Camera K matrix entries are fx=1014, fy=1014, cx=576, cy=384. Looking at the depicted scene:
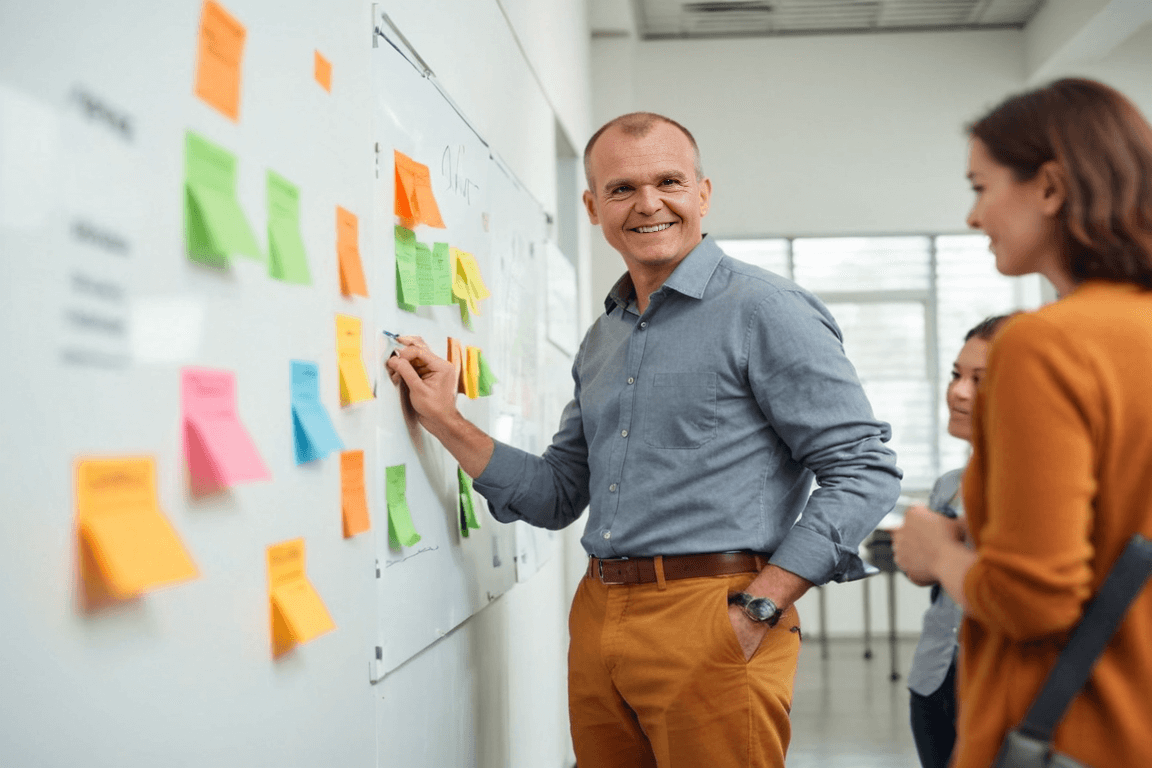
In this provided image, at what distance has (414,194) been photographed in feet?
5.11

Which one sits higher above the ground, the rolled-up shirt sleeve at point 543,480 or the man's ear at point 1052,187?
the man's ear at point 1052,187

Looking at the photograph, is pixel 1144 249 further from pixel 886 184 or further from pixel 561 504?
pixel 886 184

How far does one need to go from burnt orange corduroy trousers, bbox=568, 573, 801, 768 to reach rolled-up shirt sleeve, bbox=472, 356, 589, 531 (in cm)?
27

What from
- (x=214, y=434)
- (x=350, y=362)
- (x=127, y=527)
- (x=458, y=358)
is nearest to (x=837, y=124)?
(x=458, y=358)

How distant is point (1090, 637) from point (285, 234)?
2.86 feet

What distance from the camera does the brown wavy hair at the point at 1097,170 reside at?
34.4 inches

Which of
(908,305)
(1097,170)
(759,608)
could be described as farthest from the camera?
(908,305)

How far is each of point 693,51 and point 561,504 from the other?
4.68m

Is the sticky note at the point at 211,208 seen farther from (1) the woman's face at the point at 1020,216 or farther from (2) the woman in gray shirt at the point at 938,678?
(2) the woman in gray shirt at the point at 938,678

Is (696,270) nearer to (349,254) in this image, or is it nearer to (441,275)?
(441,275)

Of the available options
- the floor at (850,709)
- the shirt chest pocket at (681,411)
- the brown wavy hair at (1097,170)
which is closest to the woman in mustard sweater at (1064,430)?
the brown wavy hair at (1097,170)

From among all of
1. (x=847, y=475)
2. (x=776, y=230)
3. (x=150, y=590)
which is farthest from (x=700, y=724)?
(x=776, y=230)

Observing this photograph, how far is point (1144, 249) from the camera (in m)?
0.87

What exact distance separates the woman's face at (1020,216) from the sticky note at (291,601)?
787mm
